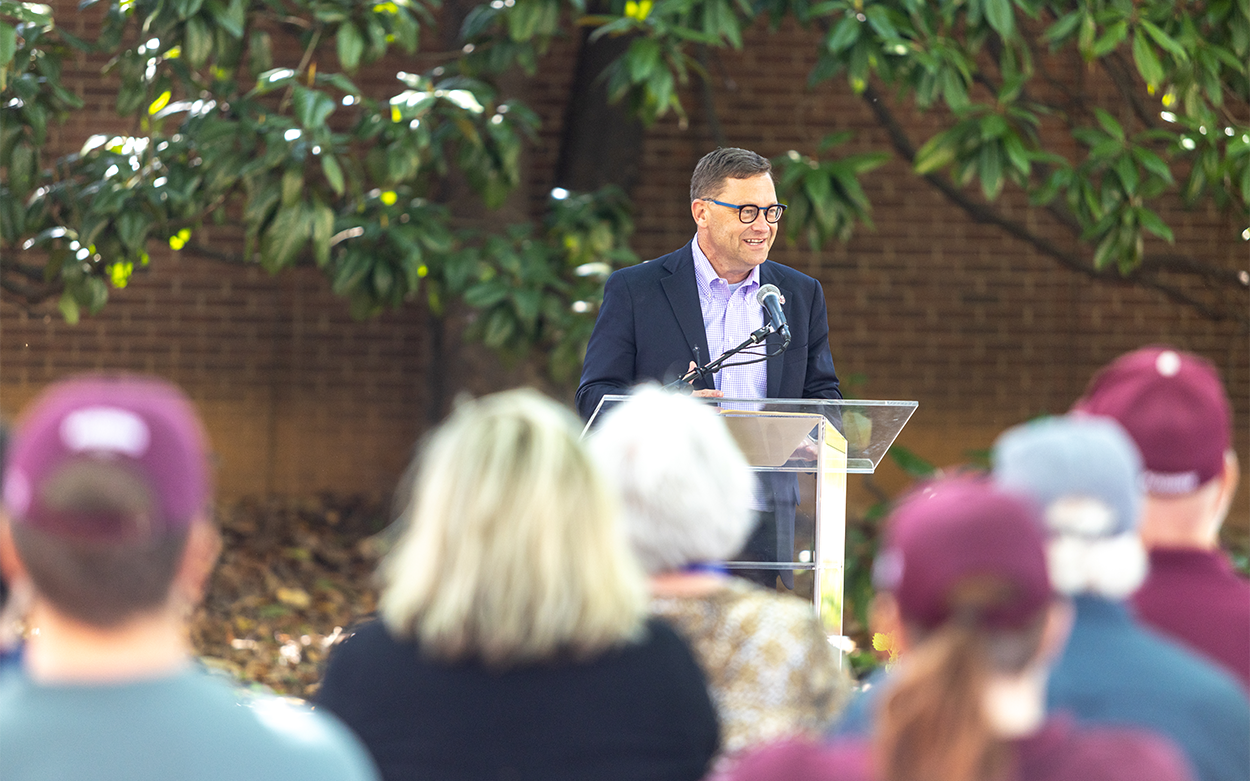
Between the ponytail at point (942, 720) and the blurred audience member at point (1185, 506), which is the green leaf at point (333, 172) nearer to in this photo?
the blurred audience member at point (1185, 506)

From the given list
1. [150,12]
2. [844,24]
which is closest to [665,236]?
[844,24]

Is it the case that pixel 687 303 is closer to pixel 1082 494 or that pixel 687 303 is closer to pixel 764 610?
pixel 764 610

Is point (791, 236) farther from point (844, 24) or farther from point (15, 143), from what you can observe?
point (15, 143)

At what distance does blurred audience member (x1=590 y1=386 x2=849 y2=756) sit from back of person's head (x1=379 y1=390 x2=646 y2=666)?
0.20 meters

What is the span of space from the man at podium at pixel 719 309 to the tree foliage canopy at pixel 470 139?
43.4 inches

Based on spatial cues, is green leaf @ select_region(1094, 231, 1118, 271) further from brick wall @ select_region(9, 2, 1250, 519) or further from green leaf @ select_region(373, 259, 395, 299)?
green leaf @ select_region(373, 259, 395, 299)

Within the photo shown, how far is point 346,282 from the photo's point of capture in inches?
191

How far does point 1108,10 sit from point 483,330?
2460 mm

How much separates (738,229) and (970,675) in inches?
93.7

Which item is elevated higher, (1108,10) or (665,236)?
(1108,10)

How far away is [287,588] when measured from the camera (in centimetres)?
591

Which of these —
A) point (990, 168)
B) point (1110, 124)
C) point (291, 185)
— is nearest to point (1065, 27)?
point (1110, 124)

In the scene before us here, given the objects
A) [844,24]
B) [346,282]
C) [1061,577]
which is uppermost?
[844,24]

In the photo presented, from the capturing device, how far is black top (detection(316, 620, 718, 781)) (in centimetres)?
151
